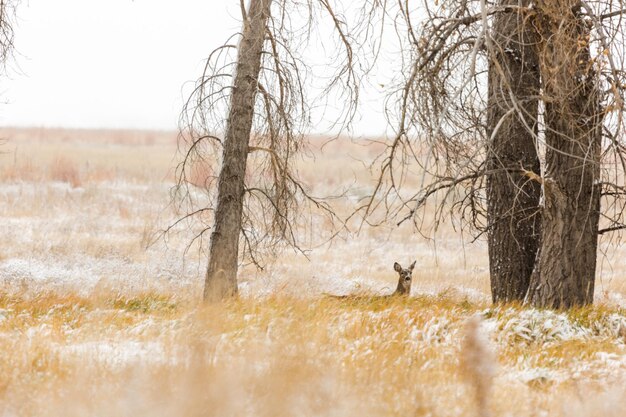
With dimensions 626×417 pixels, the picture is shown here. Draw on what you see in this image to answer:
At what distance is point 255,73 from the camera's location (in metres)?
10.8

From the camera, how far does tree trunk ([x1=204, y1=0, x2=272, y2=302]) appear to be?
10.6 metres

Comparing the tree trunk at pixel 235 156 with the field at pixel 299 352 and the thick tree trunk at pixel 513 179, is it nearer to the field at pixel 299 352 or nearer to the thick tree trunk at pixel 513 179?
the field at pixel 299 352

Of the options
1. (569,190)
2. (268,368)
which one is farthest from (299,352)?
(569,190)

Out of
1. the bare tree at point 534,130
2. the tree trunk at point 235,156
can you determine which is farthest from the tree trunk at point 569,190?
the tree trunk at point 235,156

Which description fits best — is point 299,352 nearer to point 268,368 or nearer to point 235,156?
point 268,368

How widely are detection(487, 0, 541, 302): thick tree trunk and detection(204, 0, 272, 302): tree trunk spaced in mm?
3428

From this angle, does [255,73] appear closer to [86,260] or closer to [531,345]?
[531,345]

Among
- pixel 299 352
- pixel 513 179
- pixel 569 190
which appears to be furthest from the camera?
pixel 513 179

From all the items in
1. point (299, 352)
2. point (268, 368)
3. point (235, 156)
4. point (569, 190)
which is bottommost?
point (268, 368)

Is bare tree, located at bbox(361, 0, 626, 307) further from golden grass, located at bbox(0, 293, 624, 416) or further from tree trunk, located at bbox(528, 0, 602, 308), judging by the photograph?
golden grass, located at bbox(0, 293, 624, 416)

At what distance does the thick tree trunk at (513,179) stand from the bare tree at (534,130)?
0.01 metres

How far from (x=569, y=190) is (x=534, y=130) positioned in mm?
998

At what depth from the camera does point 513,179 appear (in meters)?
10.5

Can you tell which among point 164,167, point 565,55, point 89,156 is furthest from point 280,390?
point 89,156
